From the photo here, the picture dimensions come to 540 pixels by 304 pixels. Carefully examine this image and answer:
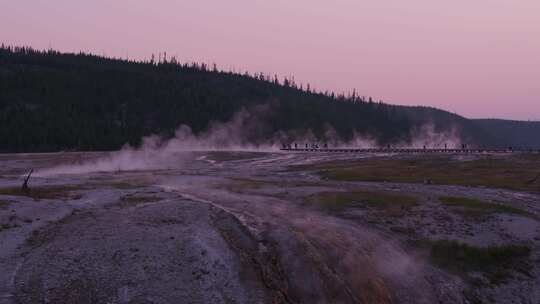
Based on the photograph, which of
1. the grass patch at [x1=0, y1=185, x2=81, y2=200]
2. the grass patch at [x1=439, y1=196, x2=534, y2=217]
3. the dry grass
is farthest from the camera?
the grass patch at [x1=0, y1=185, x2=81, y2=200]

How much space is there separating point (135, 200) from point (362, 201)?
1782 centimetres

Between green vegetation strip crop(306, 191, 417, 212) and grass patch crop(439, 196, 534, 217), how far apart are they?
275cm

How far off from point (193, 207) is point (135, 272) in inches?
589

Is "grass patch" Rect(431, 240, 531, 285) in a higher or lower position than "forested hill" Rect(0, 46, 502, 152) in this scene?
lower

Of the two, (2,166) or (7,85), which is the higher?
(7,85)

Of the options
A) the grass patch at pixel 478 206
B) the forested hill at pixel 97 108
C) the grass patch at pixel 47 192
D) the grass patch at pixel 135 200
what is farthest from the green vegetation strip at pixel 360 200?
the forested hill at pixel 97 108

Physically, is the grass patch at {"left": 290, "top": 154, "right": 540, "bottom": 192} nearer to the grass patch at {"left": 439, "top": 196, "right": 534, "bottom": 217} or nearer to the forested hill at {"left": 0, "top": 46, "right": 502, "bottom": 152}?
the grass patch at {"left": 439, "top": 196, "right": 534, "bottom": 217}

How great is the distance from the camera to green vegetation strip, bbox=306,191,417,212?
38.8 meters

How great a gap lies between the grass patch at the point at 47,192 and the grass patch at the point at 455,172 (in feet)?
95.4

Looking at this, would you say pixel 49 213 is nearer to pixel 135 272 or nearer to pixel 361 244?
pixel 135 272

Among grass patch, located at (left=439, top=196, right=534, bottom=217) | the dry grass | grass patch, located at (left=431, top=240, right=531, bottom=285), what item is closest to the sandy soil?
the dry grass

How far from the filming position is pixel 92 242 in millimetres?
25578

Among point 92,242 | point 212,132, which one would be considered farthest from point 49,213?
point 212,132

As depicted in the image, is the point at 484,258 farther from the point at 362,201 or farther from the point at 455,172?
the point at 455,172
